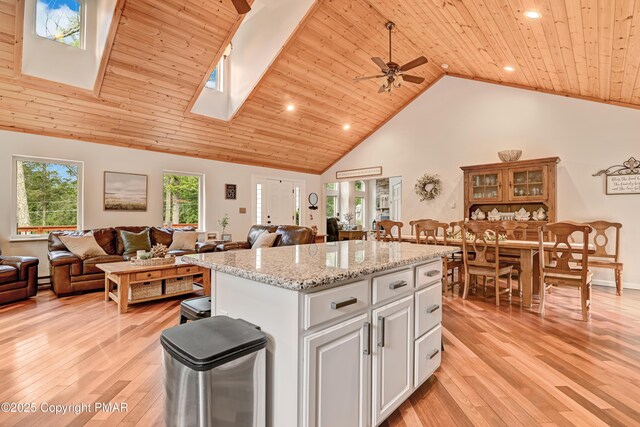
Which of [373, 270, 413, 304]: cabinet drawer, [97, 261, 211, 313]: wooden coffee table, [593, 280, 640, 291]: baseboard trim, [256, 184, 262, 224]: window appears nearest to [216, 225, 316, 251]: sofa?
[97, 261, 211, 313]: wooden coffee table

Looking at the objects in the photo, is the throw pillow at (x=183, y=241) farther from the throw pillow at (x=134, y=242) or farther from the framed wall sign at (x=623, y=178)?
the framed wall sign at (x=623, y=178)

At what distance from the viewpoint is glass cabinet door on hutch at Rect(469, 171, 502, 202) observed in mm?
5820

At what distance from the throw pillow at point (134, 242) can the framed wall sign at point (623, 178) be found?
749 centimetres

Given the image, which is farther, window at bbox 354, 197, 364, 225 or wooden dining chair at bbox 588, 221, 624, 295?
window at bbox 354, 197, 364, 225

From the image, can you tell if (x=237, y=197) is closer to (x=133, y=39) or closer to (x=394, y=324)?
(x=133, y=39)

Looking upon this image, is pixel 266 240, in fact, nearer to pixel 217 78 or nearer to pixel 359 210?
pixel 217 78

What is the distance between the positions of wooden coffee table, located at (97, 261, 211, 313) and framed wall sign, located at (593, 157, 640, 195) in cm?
631

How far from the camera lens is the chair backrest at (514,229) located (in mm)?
4945

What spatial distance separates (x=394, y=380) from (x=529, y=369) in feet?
4.39

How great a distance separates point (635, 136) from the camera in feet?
16.0

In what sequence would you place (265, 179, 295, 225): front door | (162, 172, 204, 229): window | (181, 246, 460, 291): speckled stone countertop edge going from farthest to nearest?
(265, 179, 295, 225): front door
(162, 172, 204, 229): window
(181, 246, 460, 291): speckled stone countertop edge

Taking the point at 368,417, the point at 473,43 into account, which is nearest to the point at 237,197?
the point at 473,43

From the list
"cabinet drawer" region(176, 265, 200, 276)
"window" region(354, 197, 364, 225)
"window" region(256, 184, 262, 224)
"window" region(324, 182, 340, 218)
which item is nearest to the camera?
"cabinet drawer" region(176, 265, 200, 276)

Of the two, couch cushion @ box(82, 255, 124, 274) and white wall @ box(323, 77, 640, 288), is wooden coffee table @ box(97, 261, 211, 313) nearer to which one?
couch cushion @ box(82, 255, 124, 274)
